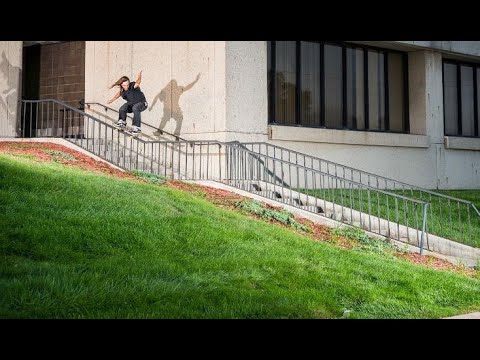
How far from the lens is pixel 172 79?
706 inches

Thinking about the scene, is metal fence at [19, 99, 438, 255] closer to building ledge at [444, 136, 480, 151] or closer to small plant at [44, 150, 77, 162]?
small plant at [44, 150, 77, 162]

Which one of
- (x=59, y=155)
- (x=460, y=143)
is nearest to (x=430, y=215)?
(x=460, y=143)

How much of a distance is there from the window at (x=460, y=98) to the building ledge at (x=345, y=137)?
240cm

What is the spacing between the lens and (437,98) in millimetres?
21609

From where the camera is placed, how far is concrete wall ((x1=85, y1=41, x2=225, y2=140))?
17.0 m

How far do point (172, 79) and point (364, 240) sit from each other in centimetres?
824

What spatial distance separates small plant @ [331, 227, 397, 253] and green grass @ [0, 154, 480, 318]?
82 centimetres

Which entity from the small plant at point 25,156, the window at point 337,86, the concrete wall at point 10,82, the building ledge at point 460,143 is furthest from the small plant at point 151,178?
the building ledge at point 460,143

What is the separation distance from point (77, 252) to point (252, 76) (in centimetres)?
1032

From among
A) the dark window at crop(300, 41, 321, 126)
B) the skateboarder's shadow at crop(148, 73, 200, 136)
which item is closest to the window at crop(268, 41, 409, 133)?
the dark window at crop(300, 41, 321, 126)

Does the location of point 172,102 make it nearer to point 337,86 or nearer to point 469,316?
point 337,86

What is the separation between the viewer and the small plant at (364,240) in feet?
36.6

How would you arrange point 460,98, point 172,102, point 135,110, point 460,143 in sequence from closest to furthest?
point 135,110 < point 172,102 < point 460,143 < point 460,98
